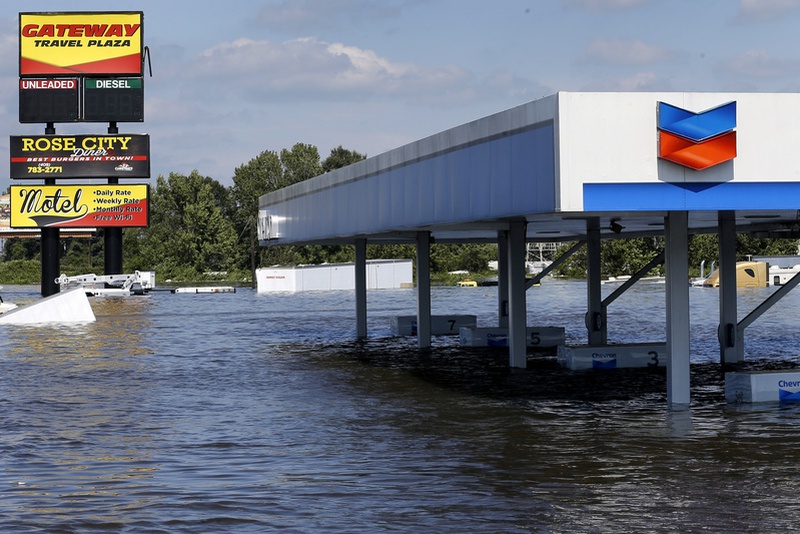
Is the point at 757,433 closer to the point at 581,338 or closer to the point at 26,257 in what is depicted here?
the point at 581,338

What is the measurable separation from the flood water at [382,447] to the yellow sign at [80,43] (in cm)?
4009

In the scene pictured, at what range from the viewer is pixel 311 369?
100ft

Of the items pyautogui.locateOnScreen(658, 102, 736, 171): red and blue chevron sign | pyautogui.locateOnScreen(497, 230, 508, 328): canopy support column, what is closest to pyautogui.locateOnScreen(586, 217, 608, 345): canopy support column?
pyautogui.locateOnScreen(497, 230, 508, 328): canopy support column

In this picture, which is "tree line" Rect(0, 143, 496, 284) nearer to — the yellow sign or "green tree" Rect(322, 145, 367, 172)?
"green tree" Rect(322, 145, 367, 172)

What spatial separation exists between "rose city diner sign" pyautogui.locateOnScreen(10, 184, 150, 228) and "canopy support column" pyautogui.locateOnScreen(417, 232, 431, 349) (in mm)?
44579

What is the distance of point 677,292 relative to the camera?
19812mm

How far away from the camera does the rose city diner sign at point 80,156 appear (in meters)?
73.3

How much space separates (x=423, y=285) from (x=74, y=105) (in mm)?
43625

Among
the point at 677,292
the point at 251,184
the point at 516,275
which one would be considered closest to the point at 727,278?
the point at 516,275

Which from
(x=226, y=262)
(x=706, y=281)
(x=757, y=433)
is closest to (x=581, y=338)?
(x=757, y=433)

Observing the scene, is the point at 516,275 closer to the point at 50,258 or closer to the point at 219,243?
the point at 50,258

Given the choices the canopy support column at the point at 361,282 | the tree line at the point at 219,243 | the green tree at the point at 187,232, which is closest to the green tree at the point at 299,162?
the tree line at the point at 219,243

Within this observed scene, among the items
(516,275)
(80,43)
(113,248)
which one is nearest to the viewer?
(516,275)

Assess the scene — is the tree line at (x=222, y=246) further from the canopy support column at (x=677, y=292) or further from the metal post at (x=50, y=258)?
the canopy support column at (x=677, y=292)
